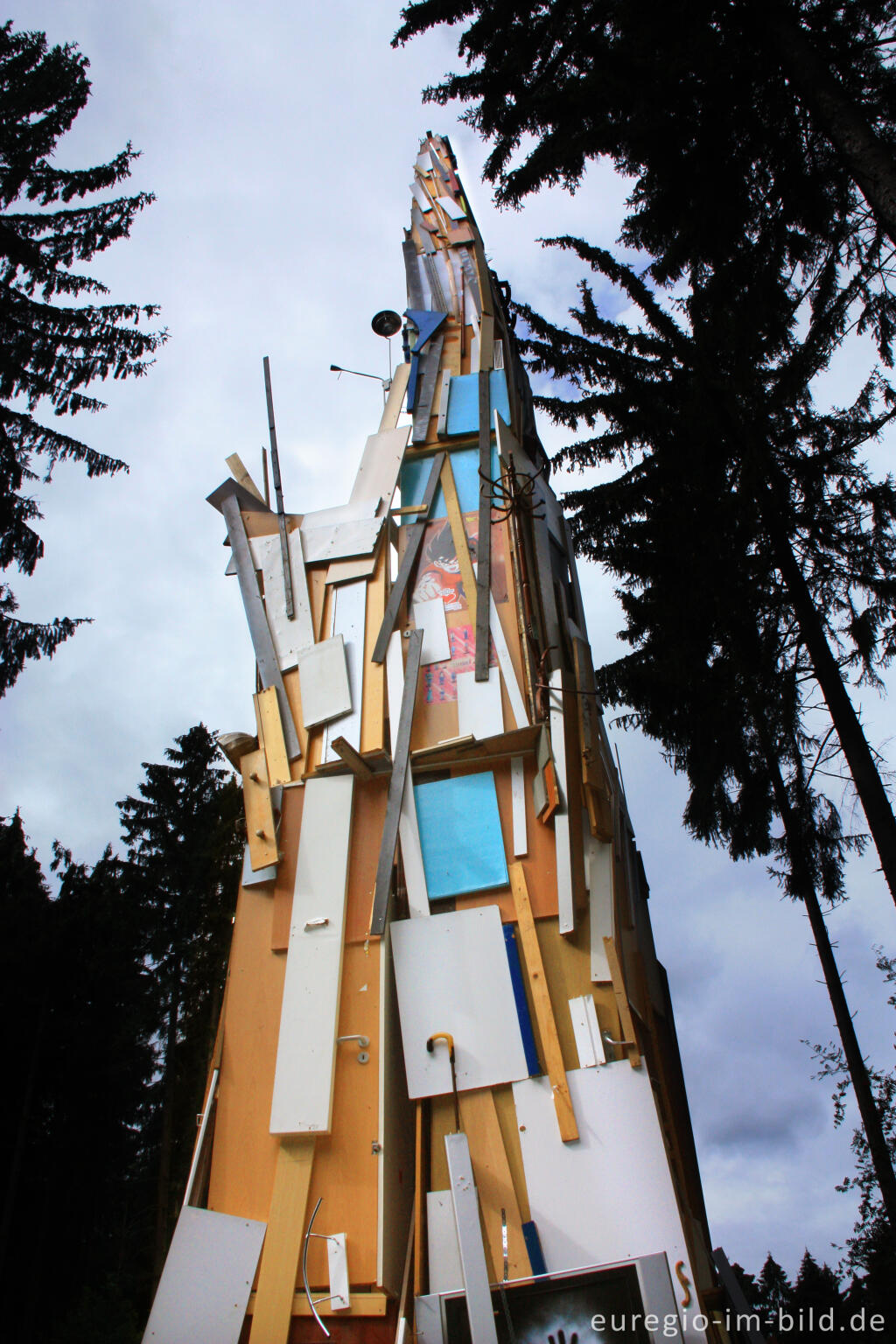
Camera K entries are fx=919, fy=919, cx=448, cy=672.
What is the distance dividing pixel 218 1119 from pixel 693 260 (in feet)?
24.4

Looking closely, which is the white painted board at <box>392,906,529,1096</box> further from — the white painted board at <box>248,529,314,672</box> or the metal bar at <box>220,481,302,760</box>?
the white painted board at <box>248,529,314,672</box>

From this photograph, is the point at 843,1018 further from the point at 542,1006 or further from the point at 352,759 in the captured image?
the point at 352,759

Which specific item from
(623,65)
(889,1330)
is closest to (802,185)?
(623,65)

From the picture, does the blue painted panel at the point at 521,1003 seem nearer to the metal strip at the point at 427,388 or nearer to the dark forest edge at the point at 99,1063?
the metal strip at the point at 427,388

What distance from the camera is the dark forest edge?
12312 mm

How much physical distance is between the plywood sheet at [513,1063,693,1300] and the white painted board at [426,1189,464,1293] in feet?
1.65

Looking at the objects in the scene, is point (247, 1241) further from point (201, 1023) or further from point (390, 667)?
point (201, 1023)

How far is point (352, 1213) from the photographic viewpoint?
555cm

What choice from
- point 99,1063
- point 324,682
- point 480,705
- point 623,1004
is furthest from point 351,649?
point 99,1063

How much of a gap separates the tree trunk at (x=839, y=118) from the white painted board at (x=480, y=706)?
3.96 metres

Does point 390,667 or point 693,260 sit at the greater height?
point 693,260

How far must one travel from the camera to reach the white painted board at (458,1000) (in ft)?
19.4

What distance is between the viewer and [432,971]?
6.24m

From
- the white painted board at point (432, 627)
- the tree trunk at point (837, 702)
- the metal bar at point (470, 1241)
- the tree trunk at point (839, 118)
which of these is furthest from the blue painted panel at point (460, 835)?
the tree trunk at point (839, 118)
